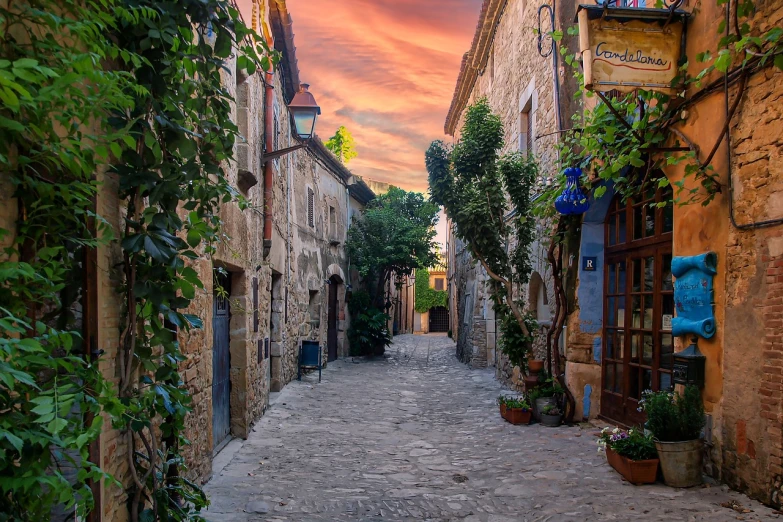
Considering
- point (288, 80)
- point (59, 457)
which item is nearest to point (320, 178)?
point (288, 80)

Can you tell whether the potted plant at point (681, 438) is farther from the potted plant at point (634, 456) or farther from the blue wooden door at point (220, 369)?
the blue wooden door at point (220, 369)

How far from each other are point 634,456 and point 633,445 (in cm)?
10

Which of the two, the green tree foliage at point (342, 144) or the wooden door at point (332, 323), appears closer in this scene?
the wooden door at point (332, 323)

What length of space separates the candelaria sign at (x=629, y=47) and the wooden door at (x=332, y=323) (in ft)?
38.3

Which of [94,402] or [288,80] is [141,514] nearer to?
[94,402]

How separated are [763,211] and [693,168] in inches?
24.6

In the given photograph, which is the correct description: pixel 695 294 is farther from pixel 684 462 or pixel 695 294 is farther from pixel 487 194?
pixel 487 194

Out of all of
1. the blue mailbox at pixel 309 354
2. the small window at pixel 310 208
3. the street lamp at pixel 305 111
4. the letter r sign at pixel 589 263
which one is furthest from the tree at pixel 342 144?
the letter r sign at pixel 589 263

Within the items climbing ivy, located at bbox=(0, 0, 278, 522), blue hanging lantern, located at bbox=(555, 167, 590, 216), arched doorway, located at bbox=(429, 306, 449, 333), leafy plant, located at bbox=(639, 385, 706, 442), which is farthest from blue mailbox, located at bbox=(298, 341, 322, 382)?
arched doorway, located at bbox=(429, 306, 449, 333)

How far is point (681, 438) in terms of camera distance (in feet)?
15.0

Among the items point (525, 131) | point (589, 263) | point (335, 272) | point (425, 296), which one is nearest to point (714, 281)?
point (589, 263)

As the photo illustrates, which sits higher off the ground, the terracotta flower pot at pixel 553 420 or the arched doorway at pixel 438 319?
the terracotta flower pot at pixel 553 420

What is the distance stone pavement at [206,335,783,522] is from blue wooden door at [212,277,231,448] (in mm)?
338

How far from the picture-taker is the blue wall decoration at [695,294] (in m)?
4.51
